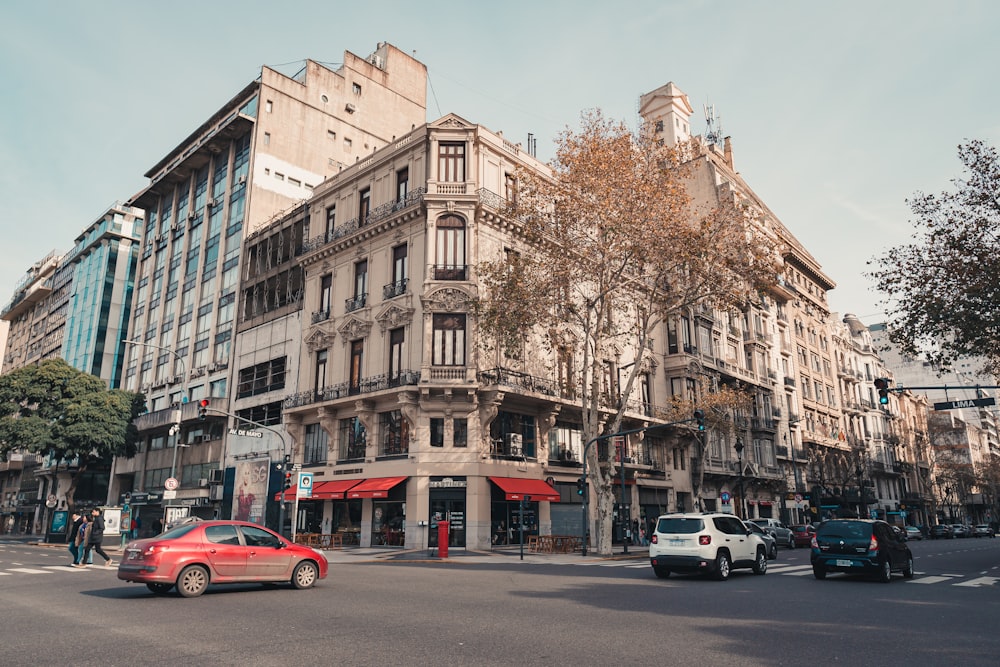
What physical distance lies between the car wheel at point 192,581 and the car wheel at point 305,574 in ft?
5.76

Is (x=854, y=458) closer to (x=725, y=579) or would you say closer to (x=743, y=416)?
(x=743, y=416)

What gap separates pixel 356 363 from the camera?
120 ft

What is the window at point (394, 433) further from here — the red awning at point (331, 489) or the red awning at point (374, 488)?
the red awning at point (331, 489)

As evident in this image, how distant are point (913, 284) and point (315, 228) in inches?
1260

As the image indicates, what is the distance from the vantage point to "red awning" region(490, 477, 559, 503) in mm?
31219

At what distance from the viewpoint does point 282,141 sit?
5116cm

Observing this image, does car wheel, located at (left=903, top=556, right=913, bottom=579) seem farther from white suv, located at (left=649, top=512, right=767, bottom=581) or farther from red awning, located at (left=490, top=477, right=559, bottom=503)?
red awning, located at (left=490, top=477, right=559, bottom=503)

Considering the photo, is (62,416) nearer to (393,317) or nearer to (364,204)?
(364,204)

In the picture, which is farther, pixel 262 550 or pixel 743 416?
pixel 743 416

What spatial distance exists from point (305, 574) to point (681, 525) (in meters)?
8.97

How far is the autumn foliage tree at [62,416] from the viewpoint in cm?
4589

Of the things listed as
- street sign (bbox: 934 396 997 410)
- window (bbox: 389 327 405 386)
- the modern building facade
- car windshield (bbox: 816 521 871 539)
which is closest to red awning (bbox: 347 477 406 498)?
window (bbox: 389 327 405 386)

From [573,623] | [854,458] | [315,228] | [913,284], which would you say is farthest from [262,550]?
[854,458]

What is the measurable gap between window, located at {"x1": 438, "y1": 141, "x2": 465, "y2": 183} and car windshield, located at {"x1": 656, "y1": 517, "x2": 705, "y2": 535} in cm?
2290
